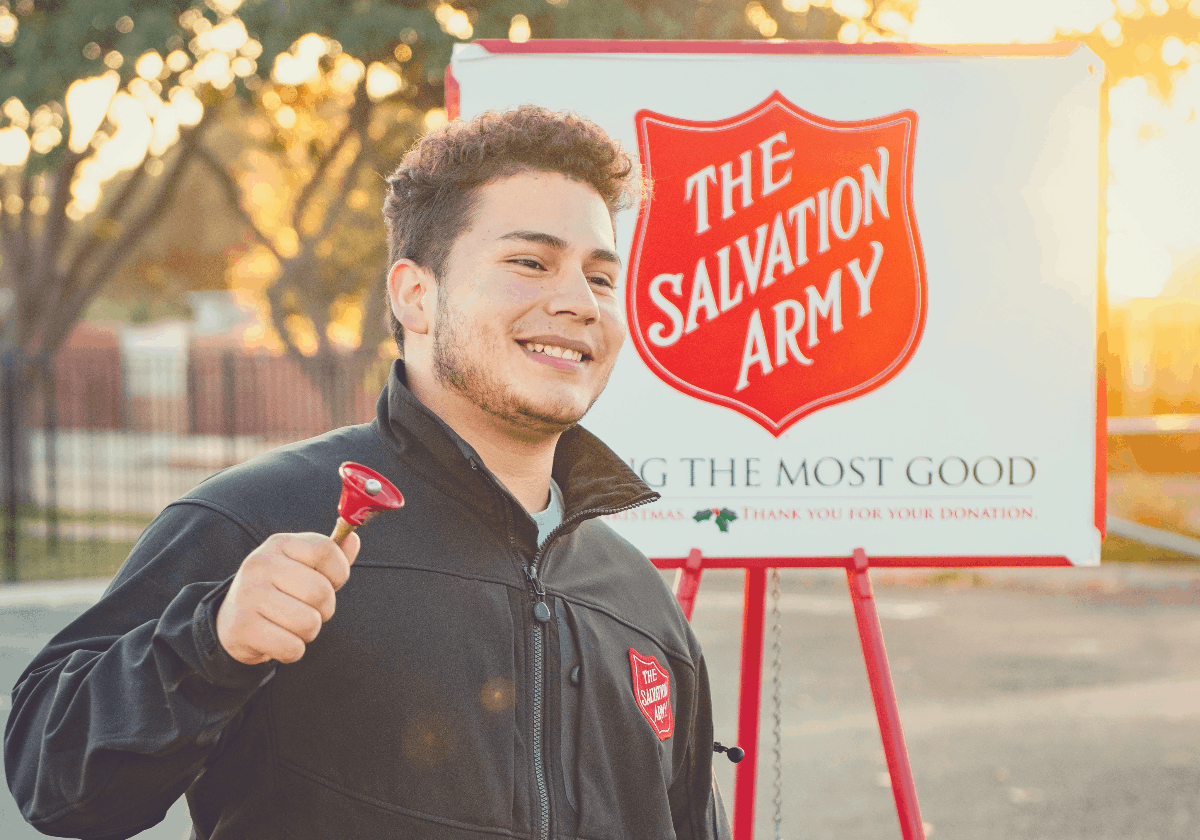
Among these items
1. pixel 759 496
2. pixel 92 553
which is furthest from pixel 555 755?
pixel 92 553

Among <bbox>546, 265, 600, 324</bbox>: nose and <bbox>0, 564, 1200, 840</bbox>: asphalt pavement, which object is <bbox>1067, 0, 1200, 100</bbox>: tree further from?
<bbox>546, 265, 600, 324</bbox>: nose

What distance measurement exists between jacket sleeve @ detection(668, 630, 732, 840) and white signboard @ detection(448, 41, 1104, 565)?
3.22 ft

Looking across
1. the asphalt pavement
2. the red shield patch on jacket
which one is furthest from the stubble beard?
the asphalt pavement

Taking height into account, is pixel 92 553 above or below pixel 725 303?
below

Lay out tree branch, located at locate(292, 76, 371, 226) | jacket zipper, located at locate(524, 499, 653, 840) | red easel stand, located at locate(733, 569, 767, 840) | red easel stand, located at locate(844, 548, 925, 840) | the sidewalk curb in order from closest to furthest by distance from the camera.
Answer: jacket zipper, located at locate(524, 499, 653, 840) < red easel stand, located at locate(844, 548, 925, 840) < red easel stand, located at locate(733, 569, 767, 840) < the sidewalk curb < tree branch, located at locate(292, 76, 371, 226)

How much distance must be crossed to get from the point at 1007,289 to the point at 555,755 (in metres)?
1.96

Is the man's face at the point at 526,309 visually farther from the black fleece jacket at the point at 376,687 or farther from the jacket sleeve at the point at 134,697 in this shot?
the jacket sleeve at the point at 134,697

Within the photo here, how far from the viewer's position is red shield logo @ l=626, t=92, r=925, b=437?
114 inches

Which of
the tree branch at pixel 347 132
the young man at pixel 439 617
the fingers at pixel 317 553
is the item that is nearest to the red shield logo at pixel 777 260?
the young man at pixel 439 617

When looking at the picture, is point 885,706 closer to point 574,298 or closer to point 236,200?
point 574,298

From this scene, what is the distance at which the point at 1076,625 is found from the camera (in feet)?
26.5

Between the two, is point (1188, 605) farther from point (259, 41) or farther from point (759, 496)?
point (259, 41)

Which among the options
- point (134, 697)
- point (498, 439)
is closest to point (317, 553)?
point (134, 697)

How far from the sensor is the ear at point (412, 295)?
178cm
